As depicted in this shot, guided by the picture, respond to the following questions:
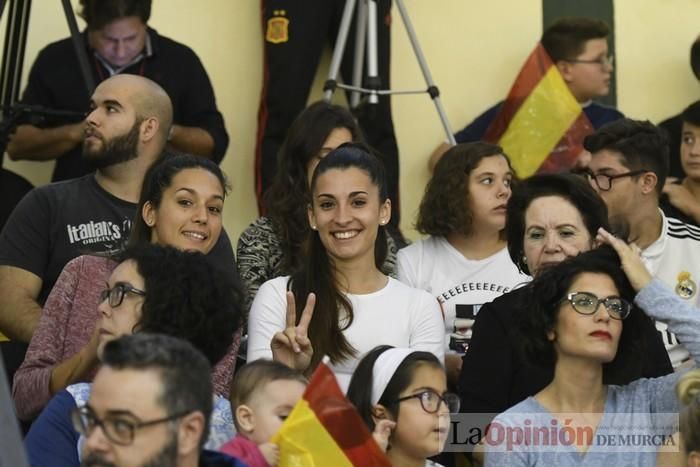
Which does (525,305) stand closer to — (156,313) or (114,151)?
(156,313)

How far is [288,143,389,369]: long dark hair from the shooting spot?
18.5 ft

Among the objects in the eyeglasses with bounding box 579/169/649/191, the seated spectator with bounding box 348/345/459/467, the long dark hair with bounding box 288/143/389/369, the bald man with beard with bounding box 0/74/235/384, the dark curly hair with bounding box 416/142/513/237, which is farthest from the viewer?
the eyeglasses with bounding box 579/169/649/191

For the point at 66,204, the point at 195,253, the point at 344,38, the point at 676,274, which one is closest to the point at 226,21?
the point at 344,38

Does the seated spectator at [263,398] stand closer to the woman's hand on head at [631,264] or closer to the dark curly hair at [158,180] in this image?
the woman's hand on head at [631,264]

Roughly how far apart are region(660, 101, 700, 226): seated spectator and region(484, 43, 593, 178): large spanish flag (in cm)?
50

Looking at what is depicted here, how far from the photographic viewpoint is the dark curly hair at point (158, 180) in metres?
5.93

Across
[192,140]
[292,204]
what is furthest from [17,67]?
[292,204]

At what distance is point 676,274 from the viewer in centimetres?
664

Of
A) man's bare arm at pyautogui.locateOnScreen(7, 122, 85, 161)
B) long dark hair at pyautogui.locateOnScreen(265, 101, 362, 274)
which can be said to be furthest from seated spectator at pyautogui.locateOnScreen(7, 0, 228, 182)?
long dark hair at pyautogui.locateOnScreen(265, 101, 362, 274)

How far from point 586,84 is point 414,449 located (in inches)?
141

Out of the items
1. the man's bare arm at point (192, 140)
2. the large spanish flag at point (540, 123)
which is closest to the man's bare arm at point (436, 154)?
the large spanish flag at point (540, 123)

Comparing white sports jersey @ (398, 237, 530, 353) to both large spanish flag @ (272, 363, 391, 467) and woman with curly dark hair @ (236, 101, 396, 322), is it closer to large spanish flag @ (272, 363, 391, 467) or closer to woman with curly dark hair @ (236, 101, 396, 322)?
woman with curly dark hair @ (236, 101, 396, 322)

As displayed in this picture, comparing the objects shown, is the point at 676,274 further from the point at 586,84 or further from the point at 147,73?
the point at 147,73

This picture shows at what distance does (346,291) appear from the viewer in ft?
19.3
